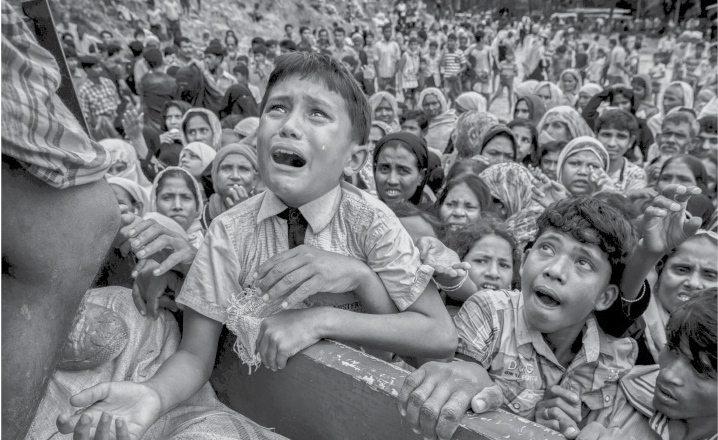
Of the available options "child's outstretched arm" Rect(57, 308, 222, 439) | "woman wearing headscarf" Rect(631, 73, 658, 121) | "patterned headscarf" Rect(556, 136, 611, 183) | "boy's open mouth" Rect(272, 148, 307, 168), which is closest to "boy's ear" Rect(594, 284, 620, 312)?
"boy's open mouth" Rect(272, 148, 307, 168)

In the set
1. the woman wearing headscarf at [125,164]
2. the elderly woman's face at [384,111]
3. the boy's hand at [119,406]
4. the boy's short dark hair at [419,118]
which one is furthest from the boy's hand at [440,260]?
the elderly woman's face at [384,111]

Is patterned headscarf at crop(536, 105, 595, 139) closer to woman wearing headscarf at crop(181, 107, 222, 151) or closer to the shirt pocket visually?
woman wearing headscarf at crop(181, 107, 222, 151)

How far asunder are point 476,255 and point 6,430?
214 centimetres

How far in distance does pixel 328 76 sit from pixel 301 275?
1.97 ft

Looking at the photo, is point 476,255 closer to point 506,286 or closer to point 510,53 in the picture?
point 506,286

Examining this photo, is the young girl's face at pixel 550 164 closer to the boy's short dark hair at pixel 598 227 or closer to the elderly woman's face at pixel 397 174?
the elderly woman's face at pixel 397 174

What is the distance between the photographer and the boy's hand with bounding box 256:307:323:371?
1.60 m

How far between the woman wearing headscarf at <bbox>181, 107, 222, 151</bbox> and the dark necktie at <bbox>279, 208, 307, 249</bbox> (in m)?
4.22

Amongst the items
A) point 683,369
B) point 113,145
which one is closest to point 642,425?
point 683,369

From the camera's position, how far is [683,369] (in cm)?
157

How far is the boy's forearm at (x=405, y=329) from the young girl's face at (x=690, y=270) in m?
1.20

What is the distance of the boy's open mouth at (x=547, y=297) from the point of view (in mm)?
1946

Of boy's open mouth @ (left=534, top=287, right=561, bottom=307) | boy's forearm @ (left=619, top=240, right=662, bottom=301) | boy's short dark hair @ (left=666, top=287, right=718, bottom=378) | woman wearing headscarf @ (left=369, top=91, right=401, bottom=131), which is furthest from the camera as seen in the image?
woman wearing headscarf @ (left=369, top=91, right=401, bottom=131)

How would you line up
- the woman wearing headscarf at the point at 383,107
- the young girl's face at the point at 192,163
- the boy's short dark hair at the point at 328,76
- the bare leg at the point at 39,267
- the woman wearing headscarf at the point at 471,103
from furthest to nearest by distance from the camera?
the woman wearing headscarf at the point at 471,103 → the woman wearing headscarf at the point at 383,107 → the young girl's face at the point at 192,163 → the boy's short dark hair at the point at 328,76 → the bare leg at the point at 39,267
